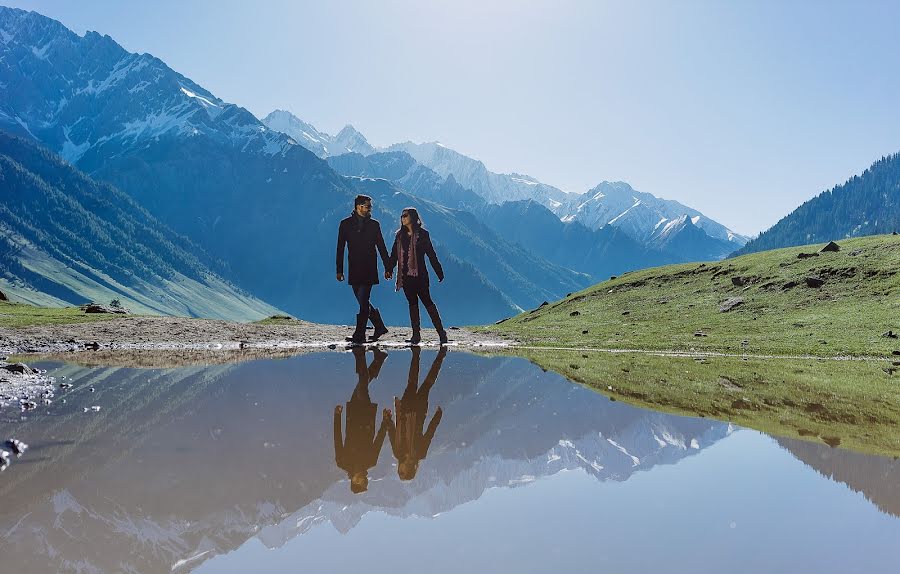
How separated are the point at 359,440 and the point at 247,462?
1.43 m

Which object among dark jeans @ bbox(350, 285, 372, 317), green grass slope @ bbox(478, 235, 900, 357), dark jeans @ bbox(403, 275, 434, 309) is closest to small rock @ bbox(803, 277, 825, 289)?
green grass slope @ bbox(478, 235, 900, 357)

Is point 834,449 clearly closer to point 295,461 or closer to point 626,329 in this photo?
point 295,461

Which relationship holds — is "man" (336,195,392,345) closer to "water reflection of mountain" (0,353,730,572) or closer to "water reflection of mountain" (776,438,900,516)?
"water reflection of mountain" (0,353,730,572)

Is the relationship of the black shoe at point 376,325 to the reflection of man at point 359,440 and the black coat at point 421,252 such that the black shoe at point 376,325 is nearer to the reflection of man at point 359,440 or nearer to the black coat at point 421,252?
the black coat at point 421,252

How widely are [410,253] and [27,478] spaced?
15237mm

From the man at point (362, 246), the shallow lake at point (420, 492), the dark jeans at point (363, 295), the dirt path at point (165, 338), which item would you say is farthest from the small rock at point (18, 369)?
the dark jeans at point (363, 295)

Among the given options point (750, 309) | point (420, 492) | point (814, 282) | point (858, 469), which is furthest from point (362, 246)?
point (814, 282)

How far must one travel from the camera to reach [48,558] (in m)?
4.17

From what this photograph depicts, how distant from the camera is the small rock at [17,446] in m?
6.49

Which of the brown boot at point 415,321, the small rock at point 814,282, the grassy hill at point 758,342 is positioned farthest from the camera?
the small rock at point 814,282

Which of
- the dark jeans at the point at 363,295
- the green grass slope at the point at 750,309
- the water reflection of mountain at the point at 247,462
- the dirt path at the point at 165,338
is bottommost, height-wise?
the dirt path at the point at 165,338

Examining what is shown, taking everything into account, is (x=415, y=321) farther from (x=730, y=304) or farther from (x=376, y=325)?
(x=730, y=304)

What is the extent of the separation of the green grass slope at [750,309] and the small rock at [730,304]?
10.1 inches

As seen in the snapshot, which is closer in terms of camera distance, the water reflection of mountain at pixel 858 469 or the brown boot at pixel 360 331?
the water reflection of mountain at pixel 858 469
